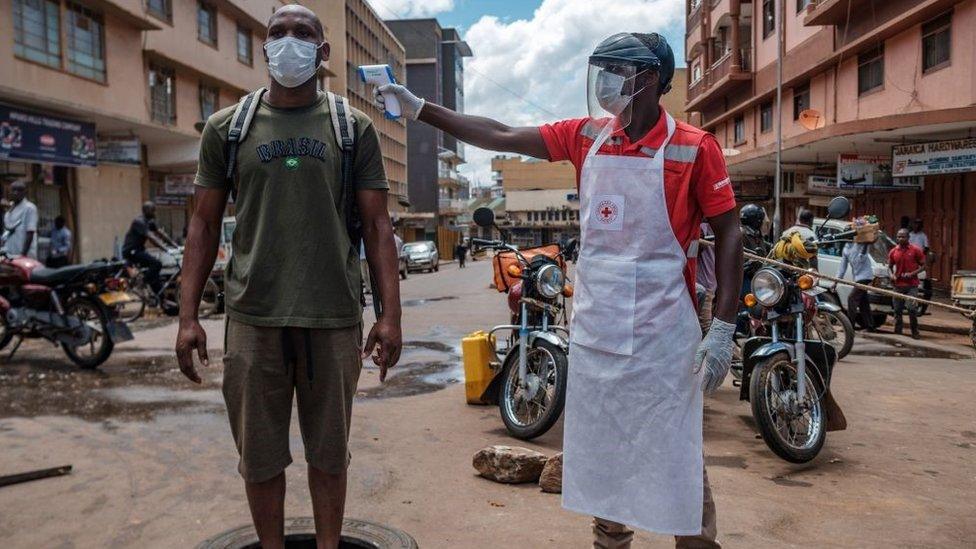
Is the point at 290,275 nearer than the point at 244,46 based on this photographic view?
Yes

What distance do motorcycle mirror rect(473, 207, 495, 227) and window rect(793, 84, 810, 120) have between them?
68.1ft

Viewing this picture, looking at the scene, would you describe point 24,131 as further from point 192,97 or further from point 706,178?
point 706,178

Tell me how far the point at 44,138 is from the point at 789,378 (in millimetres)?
15949

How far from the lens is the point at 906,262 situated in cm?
1285

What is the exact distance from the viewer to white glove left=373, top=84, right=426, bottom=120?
3.00 meters

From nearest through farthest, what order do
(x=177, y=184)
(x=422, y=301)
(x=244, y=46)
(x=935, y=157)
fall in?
1. (x=935, y=157)
2. (x=422, y=301)
3. (x=177, y=184)
4. (x=244, y=46)

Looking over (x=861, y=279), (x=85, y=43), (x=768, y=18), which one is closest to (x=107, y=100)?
(x=85, y=43)

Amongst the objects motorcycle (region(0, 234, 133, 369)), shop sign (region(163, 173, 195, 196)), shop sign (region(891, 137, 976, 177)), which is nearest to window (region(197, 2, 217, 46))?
shop sign (region(163, 173, 195, 196))

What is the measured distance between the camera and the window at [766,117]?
27.6 m

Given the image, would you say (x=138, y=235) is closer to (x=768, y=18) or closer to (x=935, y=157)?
(x=935, y=157)

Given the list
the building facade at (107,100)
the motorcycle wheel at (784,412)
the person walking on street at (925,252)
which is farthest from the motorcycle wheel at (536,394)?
the building facade at (107,100)

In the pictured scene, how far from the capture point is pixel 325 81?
38688mm

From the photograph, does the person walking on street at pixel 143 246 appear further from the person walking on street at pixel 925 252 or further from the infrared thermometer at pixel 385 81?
the person walking on street at pixel 925 252

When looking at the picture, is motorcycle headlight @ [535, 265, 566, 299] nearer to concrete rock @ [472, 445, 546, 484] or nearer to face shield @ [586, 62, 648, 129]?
concrete rock @ [472, 445, 546, 484]
